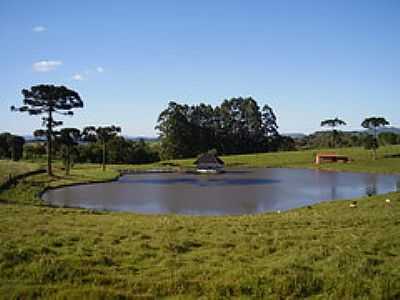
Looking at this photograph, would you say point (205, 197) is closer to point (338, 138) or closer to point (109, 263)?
point (109, 263)

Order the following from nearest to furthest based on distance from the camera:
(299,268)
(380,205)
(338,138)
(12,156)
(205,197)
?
1. (299,268)
2. (380,205)
3. (205,197)
4. (12,156)
5. (338,138)

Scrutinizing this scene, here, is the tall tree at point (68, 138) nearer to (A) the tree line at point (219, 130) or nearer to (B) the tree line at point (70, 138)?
(B) the tree line at point (70, 138)

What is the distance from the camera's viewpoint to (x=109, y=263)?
23.4ft

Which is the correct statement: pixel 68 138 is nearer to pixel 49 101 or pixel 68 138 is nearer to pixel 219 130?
pixel 49 101

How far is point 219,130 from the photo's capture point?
309 ft

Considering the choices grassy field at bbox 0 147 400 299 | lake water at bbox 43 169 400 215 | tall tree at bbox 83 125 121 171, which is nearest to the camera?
grassy field at bbox 0 147 400 299

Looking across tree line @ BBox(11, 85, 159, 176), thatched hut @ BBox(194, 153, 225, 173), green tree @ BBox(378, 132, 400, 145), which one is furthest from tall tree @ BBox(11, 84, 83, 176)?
green tree @ BBox(378, 132, 400, 145)

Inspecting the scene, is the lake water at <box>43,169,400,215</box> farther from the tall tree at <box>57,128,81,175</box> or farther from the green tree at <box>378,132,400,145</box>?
the green tree at <box>378,132,400,145</box>

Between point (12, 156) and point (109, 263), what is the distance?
209ft

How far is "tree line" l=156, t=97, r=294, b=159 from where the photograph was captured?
283ft

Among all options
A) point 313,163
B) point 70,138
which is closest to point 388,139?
point 313,163

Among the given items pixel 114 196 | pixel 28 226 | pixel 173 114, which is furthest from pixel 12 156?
pixel 28 226

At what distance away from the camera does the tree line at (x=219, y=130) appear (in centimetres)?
8619

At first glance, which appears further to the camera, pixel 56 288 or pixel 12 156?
pixel 12 156
